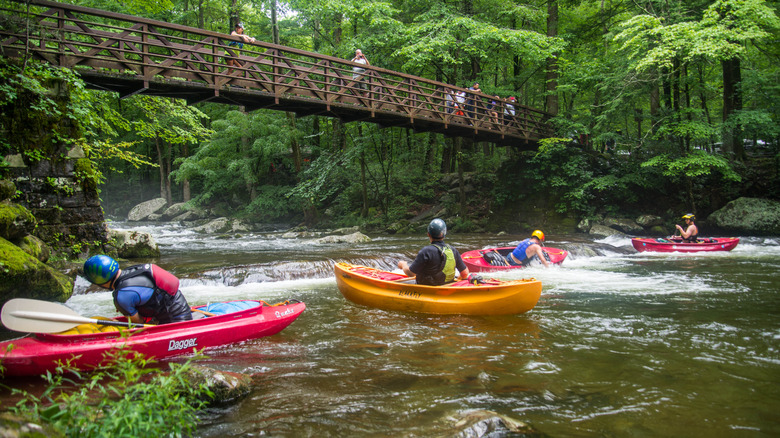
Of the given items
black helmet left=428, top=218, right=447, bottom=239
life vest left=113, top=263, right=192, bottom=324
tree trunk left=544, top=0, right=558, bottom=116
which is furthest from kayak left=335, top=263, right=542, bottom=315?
tree trunk left=544, top=0, right=558, bottom=116

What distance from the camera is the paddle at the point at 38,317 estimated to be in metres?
3.59

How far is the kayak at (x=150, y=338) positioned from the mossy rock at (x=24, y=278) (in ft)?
6.66

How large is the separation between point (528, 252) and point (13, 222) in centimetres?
937

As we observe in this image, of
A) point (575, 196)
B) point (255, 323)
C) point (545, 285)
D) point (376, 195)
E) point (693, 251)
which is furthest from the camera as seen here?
point (376, 195)

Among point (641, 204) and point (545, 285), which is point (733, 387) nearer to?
point (545, 285)

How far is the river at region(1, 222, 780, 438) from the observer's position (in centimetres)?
322

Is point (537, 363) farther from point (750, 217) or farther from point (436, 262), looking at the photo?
point (750, 217)

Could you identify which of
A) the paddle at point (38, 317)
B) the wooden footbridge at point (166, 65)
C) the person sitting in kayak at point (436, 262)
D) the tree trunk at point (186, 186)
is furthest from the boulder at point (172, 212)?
the paddle at point (38, 317)

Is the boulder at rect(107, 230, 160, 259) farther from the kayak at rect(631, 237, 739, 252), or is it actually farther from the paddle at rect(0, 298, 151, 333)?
the kayak at rect(631, 237, 739, 252)

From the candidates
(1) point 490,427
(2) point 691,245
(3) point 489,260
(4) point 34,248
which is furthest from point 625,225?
(4) point 34,248

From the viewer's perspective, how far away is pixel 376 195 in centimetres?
2222

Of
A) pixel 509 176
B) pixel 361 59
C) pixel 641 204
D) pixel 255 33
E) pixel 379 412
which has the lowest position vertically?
pixel 379 412

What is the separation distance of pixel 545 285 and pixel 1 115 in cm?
1043

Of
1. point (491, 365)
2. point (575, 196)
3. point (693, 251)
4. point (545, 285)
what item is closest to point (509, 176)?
point (575, 196)
